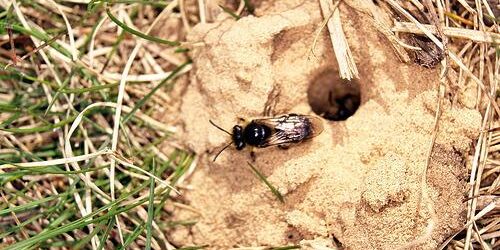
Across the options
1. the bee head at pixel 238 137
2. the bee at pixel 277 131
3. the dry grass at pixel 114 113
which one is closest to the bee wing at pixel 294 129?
the bee at pixel 277 131

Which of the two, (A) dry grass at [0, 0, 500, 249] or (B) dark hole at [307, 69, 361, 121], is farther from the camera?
(B) dark hole at [307, 69, 361, 121]

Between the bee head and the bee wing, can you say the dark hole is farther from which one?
the bee head

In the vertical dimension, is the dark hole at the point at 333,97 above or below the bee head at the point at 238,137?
above

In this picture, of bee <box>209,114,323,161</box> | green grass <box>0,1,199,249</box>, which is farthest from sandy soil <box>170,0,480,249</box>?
green grass <box>0,1,199,249</box>

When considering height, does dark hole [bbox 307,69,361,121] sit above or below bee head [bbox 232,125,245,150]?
above

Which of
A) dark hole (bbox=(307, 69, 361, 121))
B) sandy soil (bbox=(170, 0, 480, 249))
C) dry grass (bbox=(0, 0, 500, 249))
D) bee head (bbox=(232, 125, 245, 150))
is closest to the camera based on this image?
sandy soil (bbox=(170, 0, 480, 249))

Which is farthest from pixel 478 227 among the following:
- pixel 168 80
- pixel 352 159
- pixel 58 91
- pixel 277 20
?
pixel 58 91

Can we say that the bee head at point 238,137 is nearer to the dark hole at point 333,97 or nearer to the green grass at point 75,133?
the green grass at point 75,133

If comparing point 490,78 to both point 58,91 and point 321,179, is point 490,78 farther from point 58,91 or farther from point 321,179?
point 58,91

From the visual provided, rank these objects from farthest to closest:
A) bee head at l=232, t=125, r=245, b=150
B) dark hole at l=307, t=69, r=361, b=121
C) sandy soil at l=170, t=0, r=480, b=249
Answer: dark hole at l=307, t=69, r=361, b=121, bee head at l=232, t=125, r=245, b=150, sandy soil at l=170, t=0, r=480, b=249
